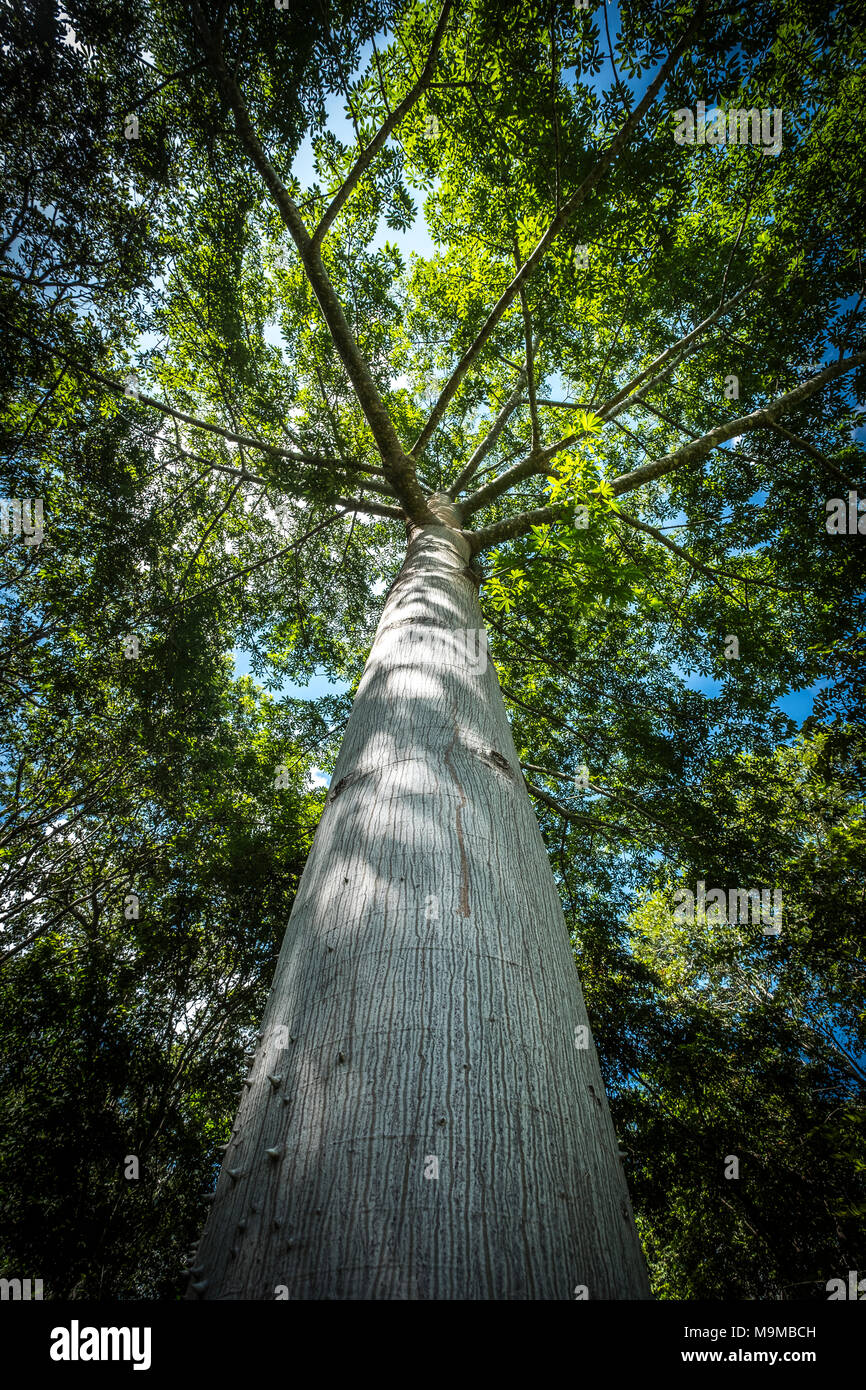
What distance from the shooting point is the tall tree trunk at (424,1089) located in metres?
0.72

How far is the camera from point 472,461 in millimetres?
5586

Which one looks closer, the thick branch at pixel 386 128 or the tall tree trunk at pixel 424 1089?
the tall tree trunk at pixel 424 1089

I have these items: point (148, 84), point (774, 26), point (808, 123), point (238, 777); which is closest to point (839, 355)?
point (808, 123)

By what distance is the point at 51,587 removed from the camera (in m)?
4.91

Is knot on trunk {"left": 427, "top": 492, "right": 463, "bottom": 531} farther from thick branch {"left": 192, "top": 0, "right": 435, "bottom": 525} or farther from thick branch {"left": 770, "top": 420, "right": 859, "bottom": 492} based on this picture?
thick branch {"left": 770, "top": 420, "right": 859, "bottom": 492}

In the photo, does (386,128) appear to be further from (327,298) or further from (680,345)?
(680,345)

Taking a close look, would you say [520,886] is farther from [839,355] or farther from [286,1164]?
[839,355]

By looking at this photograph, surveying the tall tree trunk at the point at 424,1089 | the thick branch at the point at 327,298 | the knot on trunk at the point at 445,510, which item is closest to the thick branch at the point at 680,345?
the knot on trunk at the point at 445,510

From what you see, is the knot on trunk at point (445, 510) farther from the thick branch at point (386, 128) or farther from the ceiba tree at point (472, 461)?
the thick branch at point (386, 128)

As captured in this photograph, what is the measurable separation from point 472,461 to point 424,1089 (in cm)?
566

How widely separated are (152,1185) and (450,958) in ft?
21.0

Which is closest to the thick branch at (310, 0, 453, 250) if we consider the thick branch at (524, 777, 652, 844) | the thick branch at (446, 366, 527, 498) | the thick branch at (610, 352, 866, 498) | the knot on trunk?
the knot on trunk

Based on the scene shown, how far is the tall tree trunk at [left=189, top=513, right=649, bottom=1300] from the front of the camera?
0.72m

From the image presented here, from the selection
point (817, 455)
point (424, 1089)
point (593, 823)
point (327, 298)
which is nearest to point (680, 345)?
point (817, 455)
